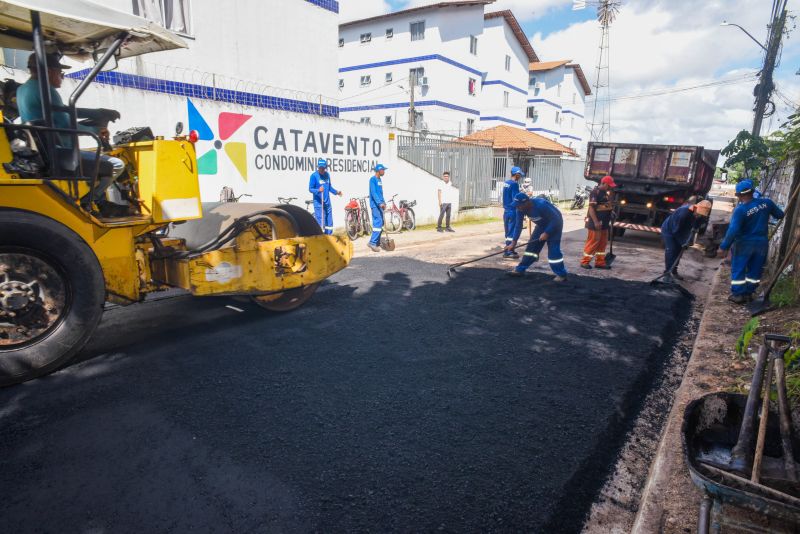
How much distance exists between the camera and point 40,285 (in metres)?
3.26

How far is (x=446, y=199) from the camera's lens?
13.2m

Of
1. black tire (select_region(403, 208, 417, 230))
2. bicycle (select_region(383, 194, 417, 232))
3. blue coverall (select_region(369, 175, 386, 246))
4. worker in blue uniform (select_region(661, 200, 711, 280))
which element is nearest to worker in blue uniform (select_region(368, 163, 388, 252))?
blue coverall (select_region(369, 175, 386, 246))

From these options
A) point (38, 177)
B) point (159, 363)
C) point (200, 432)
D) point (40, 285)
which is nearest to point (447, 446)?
point (200, 432)

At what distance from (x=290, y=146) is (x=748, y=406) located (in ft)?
29.2

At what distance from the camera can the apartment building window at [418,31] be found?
26.6m

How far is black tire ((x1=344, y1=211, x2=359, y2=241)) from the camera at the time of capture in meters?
10.7

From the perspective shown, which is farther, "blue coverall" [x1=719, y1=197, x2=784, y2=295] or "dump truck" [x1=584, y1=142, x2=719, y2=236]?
"dump truck" [x1=584, y1=142, x2=719, y2=236]

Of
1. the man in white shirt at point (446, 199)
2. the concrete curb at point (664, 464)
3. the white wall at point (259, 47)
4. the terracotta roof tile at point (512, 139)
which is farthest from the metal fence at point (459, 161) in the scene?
the concrete curb at point (664, 464)

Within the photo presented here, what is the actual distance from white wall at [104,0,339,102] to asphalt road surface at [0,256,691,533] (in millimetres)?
8585

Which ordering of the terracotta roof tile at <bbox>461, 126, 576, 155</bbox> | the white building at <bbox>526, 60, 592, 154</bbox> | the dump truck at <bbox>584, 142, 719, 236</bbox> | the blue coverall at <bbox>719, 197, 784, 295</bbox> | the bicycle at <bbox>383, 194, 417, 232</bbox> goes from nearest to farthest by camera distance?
the blue coverall at <bbox>719, 197, 784, 295</bbox> → the dump truck at <bbox>584, 142, 719, 236</bbox> → the bicycle at <bbox>383, 194, 417, 232</bbox> → the terracotta roof tile at <bbox>461, 126, 576, 155</bbox> → the white building at <bbox>526, 60, 592, 154</bbox>

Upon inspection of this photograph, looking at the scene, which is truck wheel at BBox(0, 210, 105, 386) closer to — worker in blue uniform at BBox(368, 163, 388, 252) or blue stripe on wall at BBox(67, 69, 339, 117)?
blue stripe on wall at BBox(67, 69, 339, 117)

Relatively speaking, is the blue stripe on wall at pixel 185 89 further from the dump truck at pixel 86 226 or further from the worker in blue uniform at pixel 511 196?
the worker in blue uniform at pixel 511 196

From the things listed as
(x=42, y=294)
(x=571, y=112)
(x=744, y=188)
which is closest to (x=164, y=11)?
(x=42, y=294)

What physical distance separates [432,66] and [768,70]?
15355 millimetres
